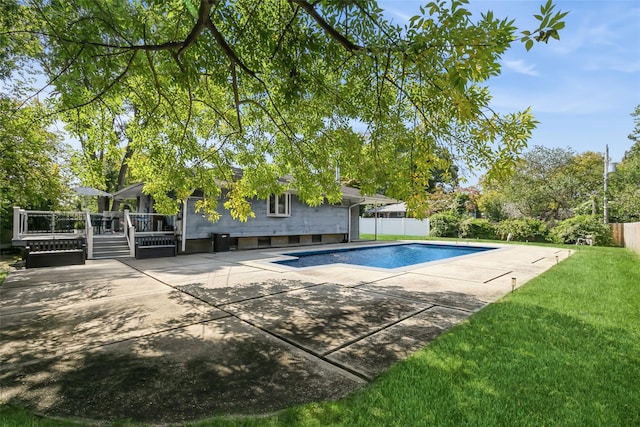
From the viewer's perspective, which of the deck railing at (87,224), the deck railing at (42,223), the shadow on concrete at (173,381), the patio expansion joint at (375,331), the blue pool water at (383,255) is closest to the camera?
the shadow on concrete at (173,381)

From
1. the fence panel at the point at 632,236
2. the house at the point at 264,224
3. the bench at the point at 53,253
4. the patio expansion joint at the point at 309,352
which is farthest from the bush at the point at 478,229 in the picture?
the bench at the point at 53,253

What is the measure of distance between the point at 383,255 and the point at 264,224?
6250 millimetres

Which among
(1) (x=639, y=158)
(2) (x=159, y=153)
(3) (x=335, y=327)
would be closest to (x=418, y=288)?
(3) (x=335, y=327)

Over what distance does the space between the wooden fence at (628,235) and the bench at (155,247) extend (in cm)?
1978

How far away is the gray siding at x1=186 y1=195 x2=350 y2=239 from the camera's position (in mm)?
13516

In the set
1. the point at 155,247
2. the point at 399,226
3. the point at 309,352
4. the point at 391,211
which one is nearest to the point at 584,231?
the point at 399,226

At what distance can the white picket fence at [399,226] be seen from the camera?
2636cm

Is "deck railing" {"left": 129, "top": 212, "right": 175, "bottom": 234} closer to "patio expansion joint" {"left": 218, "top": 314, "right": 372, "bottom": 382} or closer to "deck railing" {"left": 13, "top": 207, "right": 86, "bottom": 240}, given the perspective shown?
"deck railing" {"left": 13, "top": 207, "right": 86, "bottom": 240}

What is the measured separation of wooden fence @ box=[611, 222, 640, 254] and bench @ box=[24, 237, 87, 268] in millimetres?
21912

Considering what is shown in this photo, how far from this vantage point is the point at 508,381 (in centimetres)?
286

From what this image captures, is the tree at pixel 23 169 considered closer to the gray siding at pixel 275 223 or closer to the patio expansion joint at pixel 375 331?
the gray siding at pixel 275 223

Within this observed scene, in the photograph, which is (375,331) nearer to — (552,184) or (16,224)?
(16,224)

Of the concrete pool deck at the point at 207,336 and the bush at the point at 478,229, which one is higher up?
the bush at the point at 478,229

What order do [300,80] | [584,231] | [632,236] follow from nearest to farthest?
[300,80] → [632,236] → [584,231]
